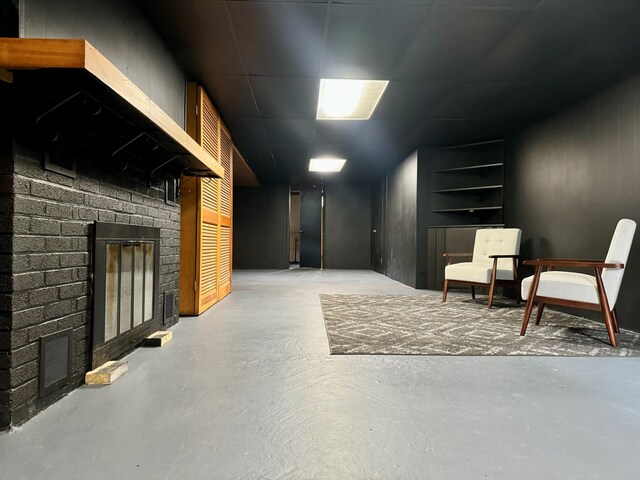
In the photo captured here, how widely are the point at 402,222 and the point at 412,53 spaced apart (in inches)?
153

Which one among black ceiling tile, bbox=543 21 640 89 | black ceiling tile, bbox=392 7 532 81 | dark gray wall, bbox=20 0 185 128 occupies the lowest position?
dark gray wall, bbox=20 0 185 128

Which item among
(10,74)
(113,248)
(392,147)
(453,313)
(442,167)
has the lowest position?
(453,313)

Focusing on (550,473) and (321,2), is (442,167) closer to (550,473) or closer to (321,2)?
(321,2)

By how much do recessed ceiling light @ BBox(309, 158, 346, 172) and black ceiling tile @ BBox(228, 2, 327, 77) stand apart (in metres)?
Result: 3.71

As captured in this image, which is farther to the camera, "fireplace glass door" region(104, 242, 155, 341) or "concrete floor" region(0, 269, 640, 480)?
"fireplace glass door" region(104, 242, 155, 341)

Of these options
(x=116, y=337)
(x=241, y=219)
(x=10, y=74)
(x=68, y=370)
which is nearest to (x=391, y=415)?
(x=68, y=370)

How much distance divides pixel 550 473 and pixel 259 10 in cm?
276

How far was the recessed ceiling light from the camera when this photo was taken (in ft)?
22.4

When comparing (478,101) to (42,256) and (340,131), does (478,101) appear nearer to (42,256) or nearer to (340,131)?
(340,131)

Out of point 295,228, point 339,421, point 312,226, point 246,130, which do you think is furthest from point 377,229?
point 339,421

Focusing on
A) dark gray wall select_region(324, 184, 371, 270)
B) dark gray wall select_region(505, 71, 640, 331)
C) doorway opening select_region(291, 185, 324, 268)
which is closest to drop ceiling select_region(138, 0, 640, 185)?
dark gray wall select_region(505, 71, 640, 331)

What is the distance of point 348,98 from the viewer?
3.83 meters

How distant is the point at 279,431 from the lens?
1227mm

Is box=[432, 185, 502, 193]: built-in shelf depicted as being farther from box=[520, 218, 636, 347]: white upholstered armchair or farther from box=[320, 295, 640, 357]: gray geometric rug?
A: box=[520, 218, 636, 347]: white upholstered armchair
